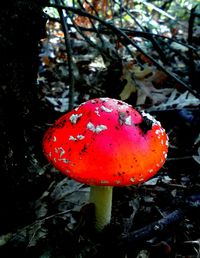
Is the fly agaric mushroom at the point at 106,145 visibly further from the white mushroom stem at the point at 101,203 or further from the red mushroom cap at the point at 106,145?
the white mushroom stem at the point at 101,203

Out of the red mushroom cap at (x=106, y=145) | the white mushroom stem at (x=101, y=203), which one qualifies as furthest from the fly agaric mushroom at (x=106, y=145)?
the white mushroom stem at (x=101, y=203)

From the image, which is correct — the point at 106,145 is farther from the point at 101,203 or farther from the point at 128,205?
the point at 128,205

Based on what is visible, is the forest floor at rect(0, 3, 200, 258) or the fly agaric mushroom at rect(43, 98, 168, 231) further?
the forest floor at rect(0, 3, 200, 258)

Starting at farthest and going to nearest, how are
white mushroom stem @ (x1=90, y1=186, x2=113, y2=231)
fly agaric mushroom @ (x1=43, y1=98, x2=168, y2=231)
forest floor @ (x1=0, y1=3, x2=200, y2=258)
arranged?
white mushroom stem @ (x1=90, y1=186, x2=113, y2=231)
forest floor @ (x1=0, y1=3, x2=200, y2=258)
fly agaric mushroom @ (x1=43, y1=98, x2=168, y2=231)

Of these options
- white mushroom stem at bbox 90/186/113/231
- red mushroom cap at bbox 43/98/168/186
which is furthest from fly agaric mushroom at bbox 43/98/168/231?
white mushroom stem at bbox 90/186/113/231

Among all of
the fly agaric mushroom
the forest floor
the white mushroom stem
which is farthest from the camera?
the white mushroom stem

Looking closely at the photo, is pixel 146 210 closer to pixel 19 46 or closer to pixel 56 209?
pixel 56 209

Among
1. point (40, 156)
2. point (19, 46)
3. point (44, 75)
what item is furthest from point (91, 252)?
point (44, 75)

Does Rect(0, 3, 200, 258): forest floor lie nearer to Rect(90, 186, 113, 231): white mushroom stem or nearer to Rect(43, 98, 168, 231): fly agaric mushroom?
Rect(90, 186, 113, 231): white mushroom stem
